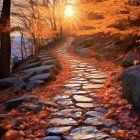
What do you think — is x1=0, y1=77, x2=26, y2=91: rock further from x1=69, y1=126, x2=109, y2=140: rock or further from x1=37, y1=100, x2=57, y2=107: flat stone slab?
x1=69, y1=126, x2=109, y2=140: rock

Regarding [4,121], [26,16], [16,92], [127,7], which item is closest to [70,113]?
[4,121]

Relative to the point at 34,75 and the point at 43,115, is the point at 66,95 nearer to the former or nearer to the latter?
the point at 43,115

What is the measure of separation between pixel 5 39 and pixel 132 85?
Answer: 8.21m

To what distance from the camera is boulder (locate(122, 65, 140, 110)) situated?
6.23 metres

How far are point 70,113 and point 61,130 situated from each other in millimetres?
1055

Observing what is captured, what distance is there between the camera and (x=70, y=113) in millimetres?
6375

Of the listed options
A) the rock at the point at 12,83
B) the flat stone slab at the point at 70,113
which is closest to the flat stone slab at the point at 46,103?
the flat stone slab at the point at 70,113

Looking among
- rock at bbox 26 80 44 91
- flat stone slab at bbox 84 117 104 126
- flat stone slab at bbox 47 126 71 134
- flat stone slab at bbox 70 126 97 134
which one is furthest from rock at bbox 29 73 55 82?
flat stone slab at bbox 70 126 97 134

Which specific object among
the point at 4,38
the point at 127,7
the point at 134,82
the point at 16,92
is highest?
the point at 127,7

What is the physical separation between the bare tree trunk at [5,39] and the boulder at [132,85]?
7.16 metres

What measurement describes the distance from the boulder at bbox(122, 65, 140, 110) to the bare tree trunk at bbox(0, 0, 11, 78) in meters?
7.16

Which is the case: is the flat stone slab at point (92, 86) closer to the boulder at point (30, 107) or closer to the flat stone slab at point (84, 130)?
the boulder at point (30, 107)

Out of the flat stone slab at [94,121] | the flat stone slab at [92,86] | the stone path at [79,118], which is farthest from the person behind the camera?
the flat stone slab at [92,86]

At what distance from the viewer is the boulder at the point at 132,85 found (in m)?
6.23
